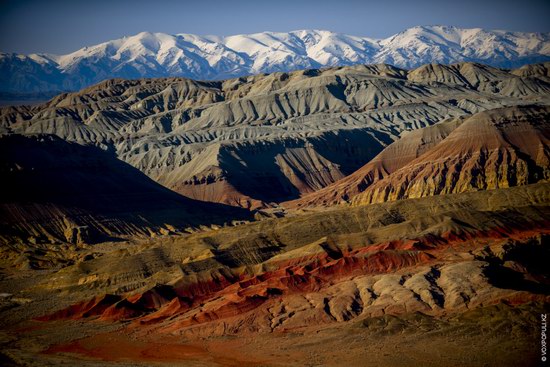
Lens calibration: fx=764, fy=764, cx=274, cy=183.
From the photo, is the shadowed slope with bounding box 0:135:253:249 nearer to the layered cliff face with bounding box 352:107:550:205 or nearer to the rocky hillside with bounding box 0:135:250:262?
the rocky hillside with bounding box 0:135:250:262

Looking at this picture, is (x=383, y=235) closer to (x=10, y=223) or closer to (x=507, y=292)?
(x=507, y=292)

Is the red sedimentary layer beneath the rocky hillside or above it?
above

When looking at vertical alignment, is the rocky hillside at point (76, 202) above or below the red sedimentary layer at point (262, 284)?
below

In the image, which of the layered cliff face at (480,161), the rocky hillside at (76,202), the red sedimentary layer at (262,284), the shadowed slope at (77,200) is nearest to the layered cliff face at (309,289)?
the red sedimentary layer at (262,284)

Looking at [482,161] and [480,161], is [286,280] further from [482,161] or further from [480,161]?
[482,161]

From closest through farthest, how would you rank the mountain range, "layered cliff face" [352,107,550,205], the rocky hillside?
1. the mountain range
2. the rocky hillside
3. "layered cliff face" [352,107,550,205]

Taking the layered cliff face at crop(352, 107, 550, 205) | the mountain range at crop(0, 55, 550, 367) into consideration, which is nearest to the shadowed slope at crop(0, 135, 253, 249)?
the mountain range at crop(0, 55, 550, 367)

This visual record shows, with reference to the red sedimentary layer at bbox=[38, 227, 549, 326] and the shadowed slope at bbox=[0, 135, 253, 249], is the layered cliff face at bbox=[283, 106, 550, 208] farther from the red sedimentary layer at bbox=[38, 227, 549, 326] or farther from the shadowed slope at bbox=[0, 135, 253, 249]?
the red sedimentary layer at bbox=[38, 227, 549, 326]

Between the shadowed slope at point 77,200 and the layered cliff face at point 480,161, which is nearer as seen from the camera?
the shadowed slope at point 77,200

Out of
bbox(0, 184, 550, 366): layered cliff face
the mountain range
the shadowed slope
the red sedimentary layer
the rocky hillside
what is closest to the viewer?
the mountain range

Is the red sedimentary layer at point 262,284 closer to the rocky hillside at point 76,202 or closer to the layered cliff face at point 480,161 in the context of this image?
the rocky hillside at point 76,202

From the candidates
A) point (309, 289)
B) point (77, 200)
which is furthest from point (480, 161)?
point (309, 289)

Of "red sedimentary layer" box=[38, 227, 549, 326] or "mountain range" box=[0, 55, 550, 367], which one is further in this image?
Answer: "red sedimentary layer" box=[38, 227, 549, 326]
